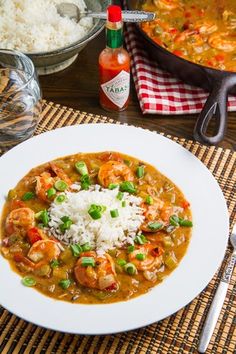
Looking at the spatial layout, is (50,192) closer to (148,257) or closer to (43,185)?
(43,185)

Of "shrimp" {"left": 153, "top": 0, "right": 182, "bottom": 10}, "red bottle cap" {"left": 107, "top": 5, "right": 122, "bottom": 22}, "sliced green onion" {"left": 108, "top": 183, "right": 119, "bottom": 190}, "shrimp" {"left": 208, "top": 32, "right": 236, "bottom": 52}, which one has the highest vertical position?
"red bottle cap" {"left": 107, "top": 5, "right": 122, "bottom": 22}

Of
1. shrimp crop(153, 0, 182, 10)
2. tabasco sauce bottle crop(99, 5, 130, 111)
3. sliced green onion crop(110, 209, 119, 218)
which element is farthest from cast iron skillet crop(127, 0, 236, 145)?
sliced green onion crop(110, 209, 119, 218)

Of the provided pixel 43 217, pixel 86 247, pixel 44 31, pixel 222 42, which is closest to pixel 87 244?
pixel 86 247

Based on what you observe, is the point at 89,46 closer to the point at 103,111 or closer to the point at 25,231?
the point at 103,111

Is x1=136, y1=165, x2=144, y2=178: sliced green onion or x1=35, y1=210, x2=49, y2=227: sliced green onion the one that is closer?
x1=35, y1=210, x2=49, y2=227: sliced green onion

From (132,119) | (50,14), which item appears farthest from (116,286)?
(50,14)

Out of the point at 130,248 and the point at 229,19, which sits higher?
the point at 229,19

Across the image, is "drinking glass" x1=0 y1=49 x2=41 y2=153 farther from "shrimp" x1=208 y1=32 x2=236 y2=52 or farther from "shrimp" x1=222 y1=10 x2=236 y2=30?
"shrimp" x1=222 y1=10 x2=236 y2=30
